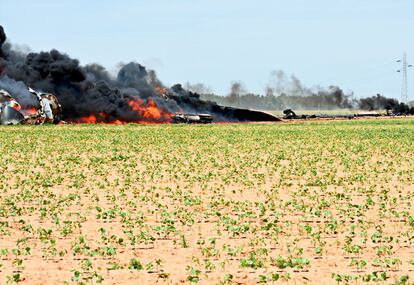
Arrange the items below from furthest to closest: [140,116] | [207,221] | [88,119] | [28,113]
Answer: [140,116] → [88,119] → [28,113] → [207,221]

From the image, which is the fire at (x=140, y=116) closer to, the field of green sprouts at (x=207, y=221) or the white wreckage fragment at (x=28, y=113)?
the white wreckage fragment at (x=28, y=113)

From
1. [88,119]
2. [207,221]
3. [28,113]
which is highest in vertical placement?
[28,113]

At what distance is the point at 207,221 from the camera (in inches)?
1014

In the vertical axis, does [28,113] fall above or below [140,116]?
above

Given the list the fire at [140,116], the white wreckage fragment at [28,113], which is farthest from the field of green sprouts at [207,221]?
the fire at [140,116]

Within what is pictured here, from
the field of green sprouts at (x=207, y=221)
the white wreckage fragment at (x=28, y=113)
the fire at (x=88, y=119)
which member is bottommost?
the field of green sprouts at (x=207, y=221)

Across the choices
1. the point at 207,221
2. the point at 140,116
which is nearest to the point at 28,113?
the point at 140,116

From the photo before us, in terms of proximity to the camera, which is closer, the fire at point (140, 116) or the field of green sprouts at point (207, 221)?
the field of green sprouts at point (207, 221)

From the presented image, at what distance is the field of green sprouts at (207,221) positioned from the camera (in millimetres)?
18516

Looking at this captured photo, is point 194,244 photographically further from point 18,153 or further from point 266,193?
point 18,153

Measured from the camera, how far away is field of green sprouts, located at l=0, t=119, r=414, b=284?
1852 cm

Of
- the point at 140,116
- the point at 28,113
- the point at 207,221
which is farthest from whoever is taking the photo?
the point at 140,116

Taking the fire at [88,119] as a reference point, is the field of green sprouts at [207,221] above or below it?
below

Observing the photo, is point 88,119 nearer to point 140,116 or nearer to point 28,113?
point 140,116
